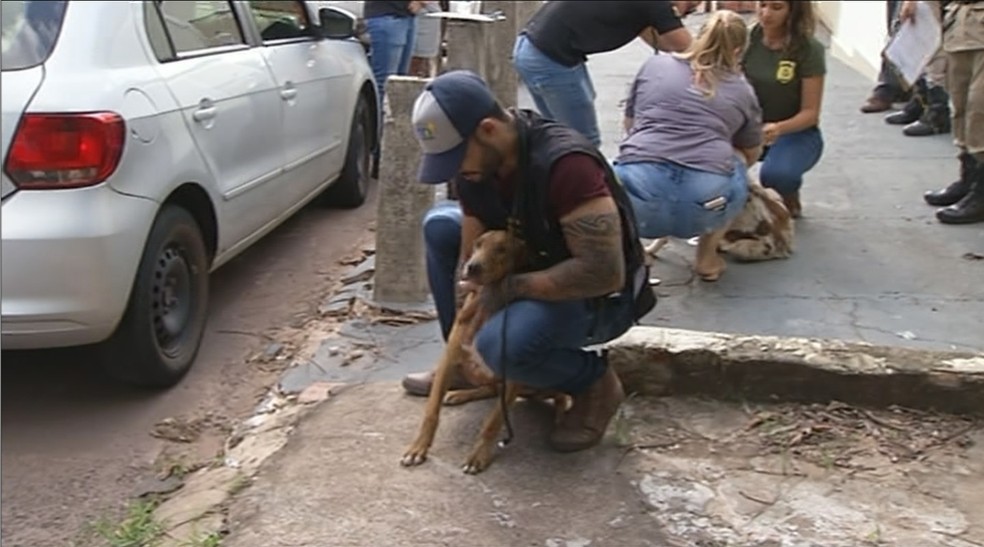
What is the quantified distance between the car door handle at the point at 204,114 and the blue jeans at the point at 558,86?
1.54 metres

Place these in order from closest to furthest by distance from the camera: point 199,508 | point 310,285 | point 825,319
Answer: point 199,508, point 825,319, point 310,285

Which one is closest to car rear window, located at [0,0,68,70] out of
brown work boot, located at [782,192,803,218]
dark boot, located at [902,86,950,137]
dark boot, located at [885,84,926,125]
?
brown work boot, located at [782,192,803,218]

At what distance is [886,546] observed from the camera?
287 cm

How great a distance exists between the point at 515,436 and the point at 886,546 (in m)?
1.13

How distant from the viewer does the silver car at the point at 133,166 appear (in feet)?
11.7

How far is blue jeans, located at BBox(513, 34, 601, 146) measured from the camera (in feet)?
17.0

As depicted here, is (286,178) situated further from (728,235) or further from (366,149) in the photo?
(728,235)

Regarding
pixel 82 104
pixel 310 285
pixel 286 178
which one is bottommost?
pixel 310 285

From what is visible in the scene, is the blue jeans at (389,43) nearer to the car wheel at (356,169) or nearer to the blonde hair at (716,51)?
the car wheel at (356,169)

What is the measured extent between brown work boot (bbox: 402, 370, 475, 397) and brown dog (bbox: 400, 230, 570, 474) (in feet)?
0.57

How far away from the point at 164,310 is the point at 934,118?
16.6 feet

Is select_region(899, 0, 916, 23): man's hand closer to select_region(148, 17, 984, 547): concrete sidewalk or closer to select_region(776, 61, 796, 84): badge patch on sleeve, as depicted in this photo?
select_region(776, 61, 796, 84): badge patch on sleeve

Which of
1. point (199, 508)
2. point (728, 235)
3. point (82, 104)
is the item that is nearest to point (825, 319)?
point (728, 235)

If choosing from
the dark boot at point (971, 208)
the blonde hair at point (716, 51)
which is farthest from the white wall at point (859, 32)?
the blonde hair at point (716, 51)
